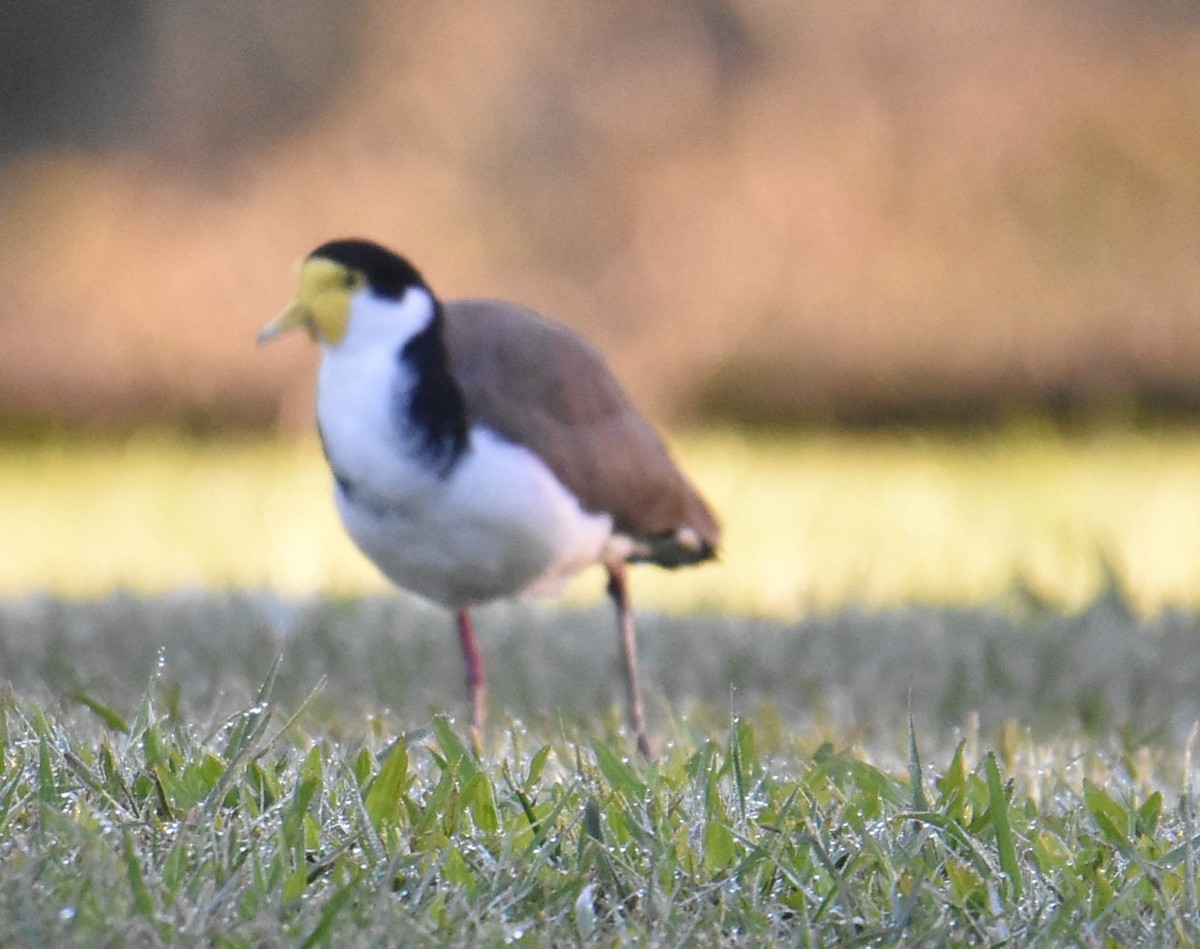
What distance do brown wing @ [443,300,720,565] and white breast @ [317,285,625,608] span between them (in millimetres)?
55

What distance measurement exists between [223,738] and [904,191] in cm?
618

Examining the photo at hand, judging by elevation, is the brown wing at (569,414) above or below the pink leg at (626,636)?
above

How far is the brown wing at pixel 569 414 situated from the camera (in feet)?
11.4

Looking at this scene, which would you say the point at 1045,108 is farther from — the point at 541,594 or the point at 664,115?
the point at 541,594

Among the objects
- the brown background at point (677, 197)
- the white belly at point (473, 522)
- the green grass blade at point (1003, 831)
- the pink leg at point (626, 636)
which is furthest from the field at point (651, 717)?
the brown background at point (677, 197)

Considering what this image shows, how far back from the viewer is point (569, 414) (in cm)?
359

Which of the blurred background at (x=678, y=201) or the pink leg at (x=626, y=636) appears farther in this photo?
the blurred background at (x=678, y=201)

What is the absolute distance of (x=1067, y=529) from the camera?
6.45 meters

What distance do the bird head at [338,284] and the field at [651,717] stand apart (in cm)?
61

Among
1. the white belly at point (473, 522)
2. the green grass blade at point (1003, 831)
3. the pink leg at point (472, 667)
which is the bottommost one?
the pink leg at point (472, 667)

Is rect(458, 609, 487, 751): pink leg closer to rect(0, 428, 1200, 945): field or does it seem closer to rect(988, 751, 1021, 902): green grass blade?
rect(0, 428, 1200, 945): field

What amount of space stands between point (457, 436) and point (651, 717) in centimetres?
107

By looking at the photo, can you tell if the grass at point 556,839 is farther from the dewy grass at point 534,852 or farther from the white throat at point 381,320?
the white throat at point 381,320

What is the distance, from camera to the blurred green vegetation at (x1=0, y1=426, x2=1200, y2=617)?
5652 mm
